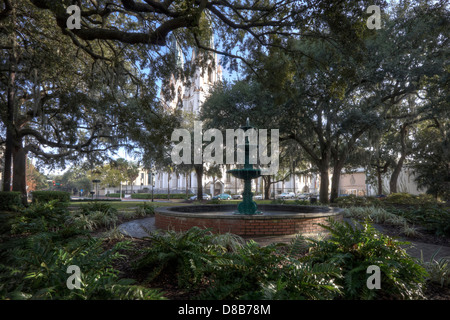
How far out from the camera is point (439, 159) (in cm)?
2495

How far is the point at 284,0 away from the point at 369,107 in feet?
38.1

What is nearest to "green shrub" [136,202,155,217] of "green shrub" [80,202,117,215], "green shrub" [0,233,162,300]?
"green shrub" [80,202,117,215]

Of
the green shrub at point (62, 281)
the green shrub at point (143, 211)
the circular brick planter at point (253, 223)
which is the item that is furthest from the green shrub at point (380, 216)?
the green shrub at point (143, 211)

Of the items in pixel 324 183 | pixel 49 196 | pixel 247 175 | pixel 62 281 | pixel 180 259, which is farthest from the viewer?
pixel 324 183

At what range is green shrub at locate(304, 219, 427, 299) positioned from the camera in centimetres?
294

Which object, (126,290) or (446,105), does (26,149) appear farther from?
(446,105)

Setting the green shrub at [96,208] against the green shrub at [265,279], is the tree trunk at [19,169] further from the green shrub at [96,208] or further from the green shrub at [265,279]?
the green shrub at [265,279]

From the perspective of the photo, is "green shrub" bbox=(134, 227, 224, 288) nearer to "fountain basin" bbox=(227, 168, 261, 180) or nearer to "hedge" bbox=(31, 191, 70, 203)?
"fountain basin" bbox=(227, 168, 261, 180)

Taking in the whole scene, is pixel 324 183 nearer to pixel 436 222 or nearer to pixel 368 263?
pixel 436 222

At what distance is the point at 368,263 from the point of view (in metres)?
3.15

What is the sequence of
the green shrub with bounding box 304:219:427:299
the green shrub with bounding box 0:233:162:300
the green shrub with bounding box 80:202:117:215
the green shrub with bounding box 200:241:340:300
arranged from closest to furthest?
the green shrub with bounding box 0:233:162:300
the green shrub with bounding box 200:241:340:300
the green shrub with bounding box 304:219:427:299
the green shrub with bounding box 80:202:117:215

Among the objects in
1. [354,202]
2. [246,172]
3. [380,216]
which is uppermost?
[246,172]

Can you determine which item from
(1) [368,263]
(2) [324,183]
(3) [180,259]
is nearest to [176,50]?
(3) [180,259]

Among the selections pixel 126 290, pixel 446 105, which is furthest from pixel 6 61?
pixel 446 105
